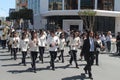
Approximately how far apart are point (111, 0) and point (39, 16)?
13987mm

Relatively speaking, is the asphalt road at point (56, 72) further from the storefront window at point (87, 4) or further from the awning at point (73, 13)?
the storefront window at point (87, 4)

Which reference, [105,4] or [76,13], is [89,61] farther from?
[105,4]

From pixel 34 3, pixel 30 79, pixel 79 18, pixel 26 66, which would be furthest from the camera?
pixel 34 3

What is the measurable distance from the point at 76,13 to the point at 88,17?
4.07m

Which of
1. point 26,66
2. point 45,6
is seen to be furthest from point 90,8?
→ point 26,66

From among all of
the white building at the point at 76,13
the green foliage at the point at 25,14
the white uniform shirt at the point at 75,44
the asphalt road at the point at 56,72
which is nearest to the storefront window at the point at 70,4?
the white building at the point at 76,13

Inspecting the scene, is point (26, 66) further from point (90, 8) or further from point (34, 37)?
point (90, 8)

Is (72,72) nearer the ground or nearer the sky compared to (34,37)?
nearer the ground

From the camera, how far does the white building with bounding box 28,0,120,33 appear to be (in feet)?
199

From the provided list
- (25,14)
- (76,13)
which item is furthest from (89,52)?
(25,14)

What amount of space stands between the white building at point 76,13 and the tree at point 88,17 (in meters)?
1.73

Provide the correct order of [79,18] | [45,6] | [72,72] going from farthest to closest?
[45,6]
[79,18]
[72,72]

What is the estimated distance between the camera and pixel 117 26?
6291 cm

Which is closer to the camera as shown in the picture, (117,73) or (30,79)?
(30,79)
